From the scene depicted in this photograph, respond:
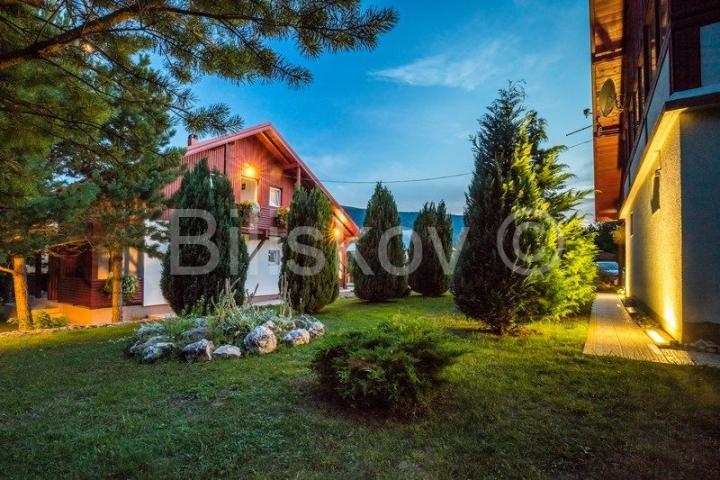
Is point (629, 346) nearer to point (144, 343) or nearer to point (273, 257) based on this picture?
point (144, 343)

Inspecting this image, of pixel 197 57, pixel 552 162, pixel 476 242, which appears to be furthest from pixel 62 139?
pixel 552 162

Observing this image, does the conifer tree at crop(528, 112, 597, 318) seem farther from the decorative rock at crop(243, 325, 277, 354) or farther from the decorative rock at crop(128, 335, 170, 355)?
the decorative rock at crop(128, 335, 170, 355)

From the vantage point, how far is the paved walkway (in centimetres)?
424

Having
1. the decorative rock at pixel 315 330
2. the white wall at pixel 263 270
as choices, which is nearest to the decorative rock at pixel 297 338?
the decorative rock at pixel 315 330

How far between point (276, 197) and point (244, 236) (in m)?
A: 5.78

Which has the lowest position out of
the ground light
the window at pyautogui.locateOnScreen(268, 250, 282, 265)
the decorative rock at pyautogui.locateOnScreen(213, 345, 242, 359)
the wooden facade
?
the decorative rock at pyautogui.locateOnScreen(213, 345, 242, 359)

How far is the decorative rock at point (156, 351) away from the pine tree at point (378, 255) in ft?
23.7

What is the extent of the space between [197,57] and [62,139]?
123 cm

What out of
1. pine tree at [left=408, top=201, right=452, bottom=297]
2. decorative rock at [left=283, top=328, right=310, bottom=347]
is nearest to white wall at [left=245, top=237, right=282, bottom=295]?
pine tree at [left=408, top=201, right=452, bottom=297]

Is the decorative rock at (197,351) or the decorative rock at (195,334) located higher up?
the decorative rock at (195,334)

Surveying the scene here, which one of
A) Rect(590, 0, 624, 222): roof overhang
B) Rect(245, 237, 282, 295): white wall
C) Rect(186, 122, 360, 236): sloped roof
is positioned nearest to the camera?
Rect(590, 0, 624, 222): roof overhang

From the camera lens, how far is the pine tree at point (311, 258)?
8867 mm

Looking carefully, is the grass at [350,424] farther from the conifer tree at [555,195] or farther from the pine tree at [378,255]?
the pine tree at [378,255]

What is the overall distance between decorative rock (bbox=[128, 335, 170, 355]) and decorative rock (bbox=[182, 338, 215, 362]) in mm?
527
